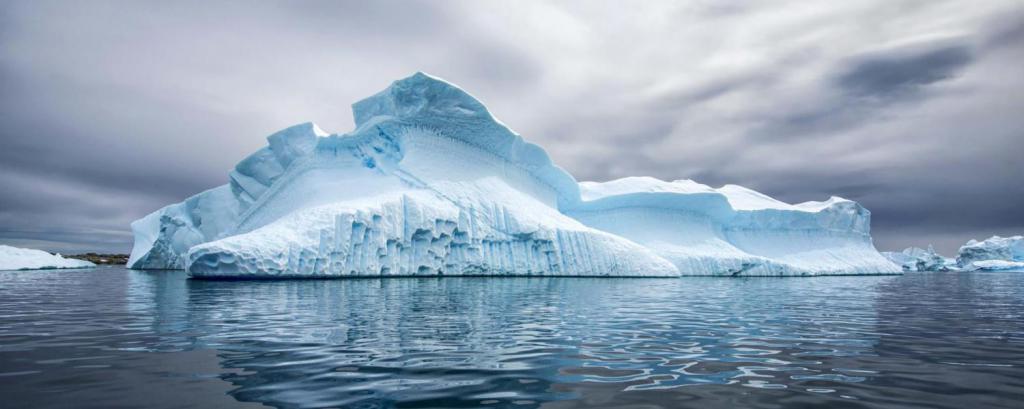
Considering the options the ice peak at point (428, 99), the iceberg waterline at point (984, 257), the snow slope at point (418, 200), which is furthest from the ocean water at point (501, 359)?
the iceberg waterline at point (984, 257)

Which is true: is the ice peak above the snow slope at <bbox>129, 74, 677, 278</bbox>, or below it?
above

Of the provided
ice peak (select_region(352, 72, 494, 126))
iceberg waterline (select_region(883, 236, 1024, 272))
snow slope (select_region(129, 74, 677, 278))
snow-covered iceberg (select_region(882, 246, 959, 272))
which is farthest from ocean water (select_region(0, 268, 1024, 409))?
snow-covered iceberg (select_region(882, 246, 959, 272))

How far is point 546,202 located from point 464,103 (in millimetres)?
9754

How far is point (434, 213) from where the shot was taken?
26438mm

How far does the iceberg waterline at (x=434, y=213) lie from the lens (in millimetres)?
23766

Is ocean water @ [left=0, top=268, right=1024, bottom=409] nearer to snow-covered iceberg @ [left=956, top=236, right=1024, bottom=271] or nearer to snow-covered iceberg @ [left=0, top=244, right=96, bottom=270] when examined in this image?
snow-covered iceberg @ [left=0, top=244, right=96, bottom=270]

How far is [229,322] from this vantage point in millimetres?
8375

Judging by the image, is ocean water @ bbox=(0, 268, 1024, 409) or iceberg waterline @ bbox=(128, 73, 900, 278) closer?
ocean water @ bbox=(0, 268, 1024, 409)

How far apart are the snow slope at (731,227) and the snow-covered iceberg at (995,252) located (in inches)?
1133

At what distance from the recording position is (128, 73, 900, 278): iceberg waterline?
23.8 meters

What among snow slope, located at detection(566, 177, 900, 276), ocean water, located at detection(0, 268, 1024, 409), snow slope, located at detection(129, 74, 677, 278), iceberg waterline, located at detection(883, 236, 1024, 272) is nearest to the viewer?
ocean water, located at detection(0, 268, 1024, 409)

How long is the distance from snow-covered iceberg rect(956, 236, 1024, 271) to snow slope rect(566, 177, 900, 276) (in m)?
28.8

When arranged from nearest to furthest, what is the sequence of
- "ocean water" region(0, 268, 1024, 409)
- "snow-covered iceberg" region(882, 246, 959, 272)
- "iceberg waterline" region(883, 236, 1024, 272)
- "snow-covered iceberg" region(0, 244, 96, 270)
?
"ocean water" region(0, 268, 1024, 409) < "snow-covered iceberg" region(0, 244, 96, 270) < "iceberg waterline" region(883, 236, 1024, 272) < "snow-covered iceberg" region(882, 246, 959, 272)

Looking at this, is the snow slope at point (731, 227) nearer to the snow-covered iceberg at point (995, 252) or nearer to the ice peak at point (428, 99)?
the ice peak at point (428, 99)
